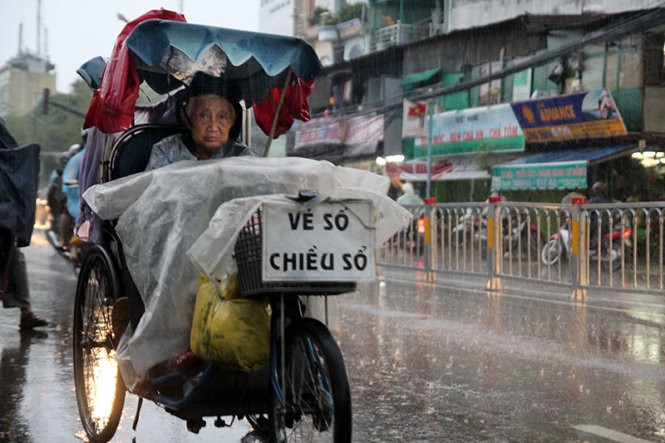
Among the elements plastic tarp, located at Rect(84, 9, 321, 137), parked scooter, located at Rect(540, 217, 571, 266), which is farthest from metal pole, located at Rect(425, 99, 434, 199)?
plastic tarp, located at Rect(84, 9, 321, 137)

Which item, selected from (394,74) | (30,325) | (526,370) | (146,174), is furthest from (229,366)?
(394,74)

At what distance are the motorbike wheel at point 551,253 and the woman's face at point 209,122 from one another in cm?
833

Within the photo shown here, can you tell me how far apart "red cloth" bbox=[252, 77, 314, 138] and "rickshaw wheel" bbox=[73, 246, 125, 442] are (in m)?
1.25

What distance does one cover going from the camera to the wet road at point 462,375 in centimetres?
510

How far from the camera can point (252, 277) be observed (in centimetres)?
364

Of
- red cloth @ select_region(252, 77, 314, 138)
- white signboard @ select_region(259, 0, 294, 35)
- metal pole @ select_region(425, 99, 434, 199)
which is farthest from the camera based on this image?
white signboard @ select_region(259, 0, 294, 35)

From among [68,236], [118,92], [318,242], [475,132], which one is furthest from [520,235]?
[475,132]

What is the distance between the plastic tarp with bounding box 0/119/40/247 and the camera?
7.48 meters

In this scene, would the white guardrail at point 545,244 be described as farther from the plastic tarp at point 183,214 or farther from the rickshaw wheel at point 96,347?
the plastic tarp at point 183,214

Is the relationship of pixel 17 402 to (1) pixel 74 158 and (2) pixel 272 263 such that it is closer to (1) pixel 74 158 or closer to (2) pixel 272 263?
(2) pixel 272 263

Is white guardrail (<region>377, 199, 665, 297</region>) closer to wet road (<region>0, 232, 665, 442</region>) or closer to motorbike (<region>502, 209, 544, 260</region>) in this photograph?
motorbike (<region>502, 209, 544, 260</region>)

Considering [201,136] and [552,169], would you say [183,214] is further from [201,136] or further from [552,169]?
[552,169]

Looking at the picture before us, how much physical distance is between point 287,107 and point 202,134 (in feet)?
2.44

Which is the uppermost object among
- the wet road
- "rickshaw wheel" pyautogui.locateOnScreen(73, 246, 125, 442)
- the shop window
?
the shop window
